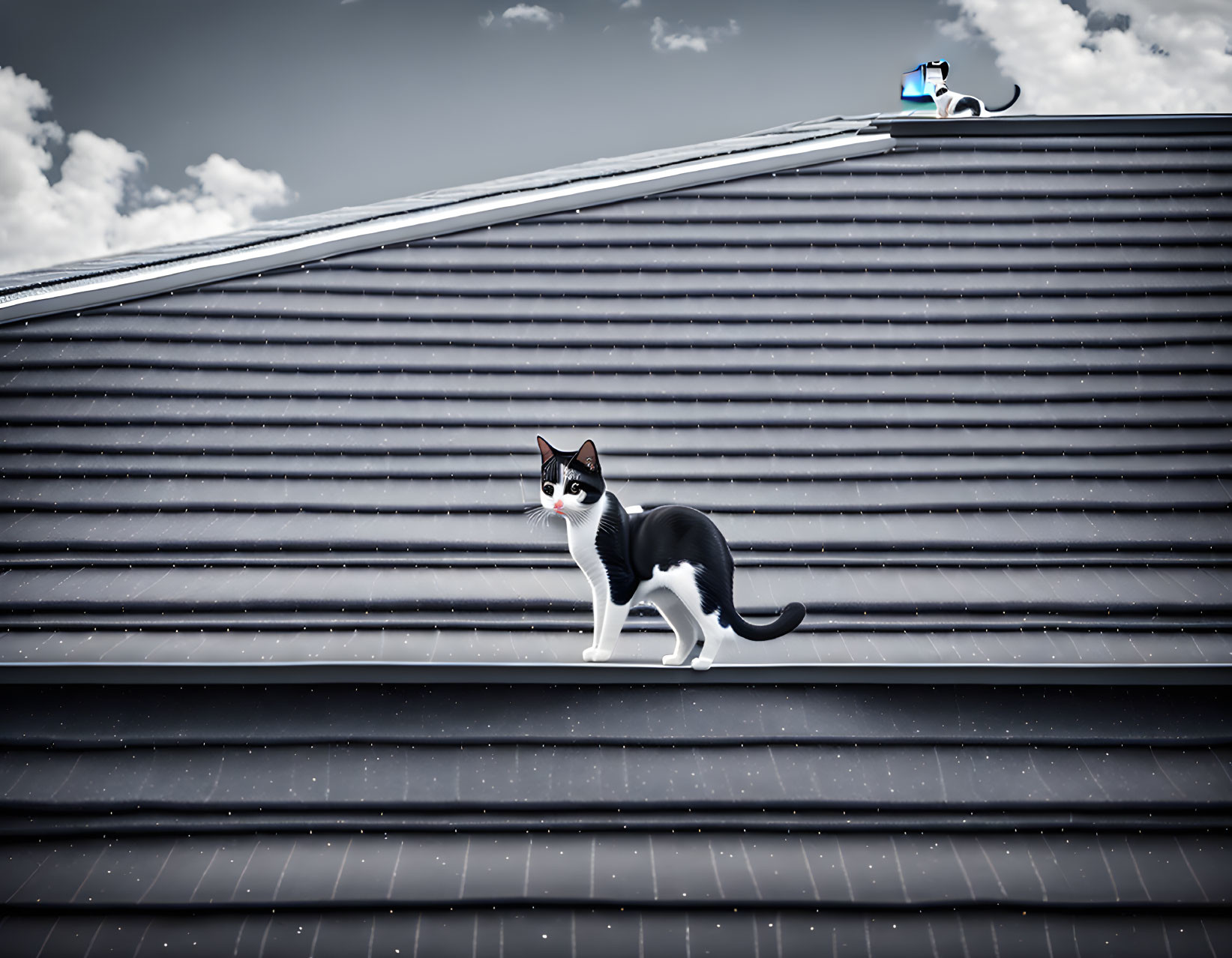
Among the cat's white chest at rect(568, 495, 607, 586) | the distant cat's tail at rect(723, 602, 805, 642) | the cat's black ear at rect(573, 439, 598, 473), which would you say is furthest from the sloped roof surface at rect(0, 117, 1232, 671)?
the cat's black ear at rect(573, 439, 598, 473)

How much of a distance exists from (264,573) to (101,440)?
1.33 metres

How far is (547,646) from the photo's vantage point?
2947mm

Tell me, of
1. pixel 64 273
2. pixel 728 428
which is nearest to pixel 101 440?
pixel 64 273

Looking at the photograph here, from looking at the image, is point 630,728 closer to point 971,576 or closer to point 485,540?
point 485,540

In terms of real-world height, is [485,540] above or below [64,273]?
below

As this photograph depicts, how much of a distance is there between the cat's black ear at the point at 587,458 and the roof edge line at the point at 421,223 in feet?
8.70

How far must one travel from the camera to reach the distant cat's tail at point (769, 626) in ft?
8.81

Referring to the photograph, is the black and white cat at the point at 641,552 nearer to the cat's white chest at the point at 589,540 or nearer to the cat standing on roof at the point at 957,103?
the cat's white chest at the point at 589,540

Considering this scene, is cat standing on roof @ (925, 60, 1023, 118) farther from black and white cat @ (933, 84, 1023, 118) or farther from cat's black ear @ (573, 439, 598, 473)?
cat's black ear @ (573, 439, 598, 473)

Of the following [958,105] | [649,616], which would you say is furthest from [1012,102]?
[649,616]

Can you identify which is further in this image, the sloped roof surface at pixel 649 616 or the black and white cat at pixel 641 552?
the black and white cat at pixel 641 552

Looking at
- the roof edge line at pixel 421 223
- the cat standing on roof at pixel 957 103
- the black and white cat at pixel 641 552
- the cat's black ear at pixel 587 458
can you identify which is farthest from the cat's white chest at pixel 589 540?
the cat standing on roof at pixel 957 103

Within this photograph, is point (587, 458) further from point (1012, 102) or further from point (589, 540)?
point (1012, 102)

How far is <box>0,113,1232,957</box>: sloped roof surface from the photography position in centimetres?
249
